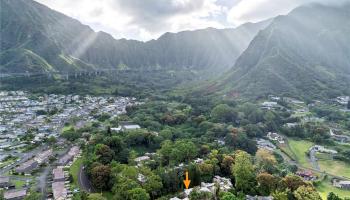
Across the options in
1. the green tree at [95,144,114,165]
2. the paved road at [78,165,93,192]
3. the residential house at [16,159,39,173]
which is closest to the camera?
Result: the paved road at [78,165,93,192]

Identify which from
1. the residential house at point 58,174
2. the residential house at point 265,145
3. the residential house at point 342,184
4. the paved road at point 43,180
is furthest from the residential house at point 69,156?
the residential house at point 342,184

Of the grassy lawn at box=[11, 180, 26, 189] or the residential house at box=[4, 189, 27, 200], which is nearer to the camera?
the residential house at box=[4, 189, 27, 200]

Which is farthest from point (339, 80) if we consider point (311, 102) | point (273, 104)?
point (273, 104)

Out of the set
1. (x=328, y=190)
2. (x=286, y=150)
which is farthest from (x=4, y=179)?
(x=286, y=150)

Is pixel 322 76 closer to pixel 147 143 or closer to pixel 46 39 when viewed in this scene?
pixel 147 143

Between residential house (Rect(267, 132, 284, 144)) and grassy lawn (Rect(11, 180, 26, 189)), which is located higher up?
residential house (Rect(267, 132, 284, 144))

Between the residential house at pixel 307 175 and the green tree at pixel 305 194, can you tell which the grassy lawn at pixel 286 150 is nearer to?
the residential house at pixel 307 175

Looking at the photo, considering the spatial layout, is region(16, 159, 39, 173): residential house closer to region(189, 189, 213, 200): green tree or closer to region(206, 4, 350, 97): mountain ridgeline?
region(189, 189, 213, 200): green tree

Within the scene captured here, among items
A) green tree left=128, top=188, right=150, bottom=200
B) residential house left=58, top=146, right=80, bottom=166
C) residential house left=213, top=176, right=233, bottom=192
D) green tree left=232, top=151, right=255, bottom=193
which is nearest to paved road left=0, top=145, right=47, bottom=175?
residential house left=58, top=146, right=80, bottom=166
